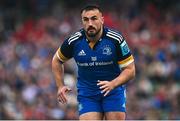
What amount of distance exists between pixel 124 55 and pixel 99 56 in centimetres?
33

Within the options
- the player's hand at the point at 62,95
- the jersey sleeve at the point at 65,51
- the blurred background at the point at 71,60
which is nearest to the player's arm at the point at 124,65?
the player's hand at the point at 62,95

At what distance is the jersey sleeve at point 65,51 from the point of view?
10883mm

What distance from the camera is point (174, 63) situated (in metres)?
18.7

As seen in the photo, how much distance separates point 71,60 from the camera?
61.1 ft

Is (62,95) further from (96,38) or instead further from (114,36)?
(114,36)

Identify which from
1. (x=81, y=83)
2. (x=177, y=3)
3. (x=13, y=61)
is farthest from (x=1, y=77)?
(x=81, y=83)

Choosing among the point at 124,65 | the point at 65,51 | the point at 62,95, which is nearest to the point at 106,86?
the point at 124,65

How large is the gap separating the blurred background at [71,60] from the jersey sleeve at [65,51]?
6.14m

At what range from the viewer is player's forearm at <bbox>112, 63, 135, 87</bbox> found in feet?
34.2

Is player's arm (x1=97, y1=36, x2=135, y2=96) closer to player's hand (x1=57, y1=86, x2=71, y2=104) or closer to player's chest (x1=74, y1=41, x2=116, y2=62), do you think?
player's chest (x1=74, y1=41, x2=116, y2=62)

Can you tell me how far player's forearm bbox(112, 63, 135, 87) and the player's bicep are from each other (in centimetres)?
7

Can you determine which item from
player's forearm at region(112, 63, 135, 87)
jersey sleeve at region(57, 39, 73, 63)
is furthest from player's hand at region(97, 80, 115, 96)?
jersey sleeve at region(57, 39, 73, 63)

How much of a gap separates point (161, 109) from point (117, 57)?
290 inches

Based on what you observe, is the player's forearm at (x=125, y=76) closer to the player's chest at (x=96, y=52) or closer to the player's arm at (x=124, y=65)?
the player's arm at (x=124, y=65)
